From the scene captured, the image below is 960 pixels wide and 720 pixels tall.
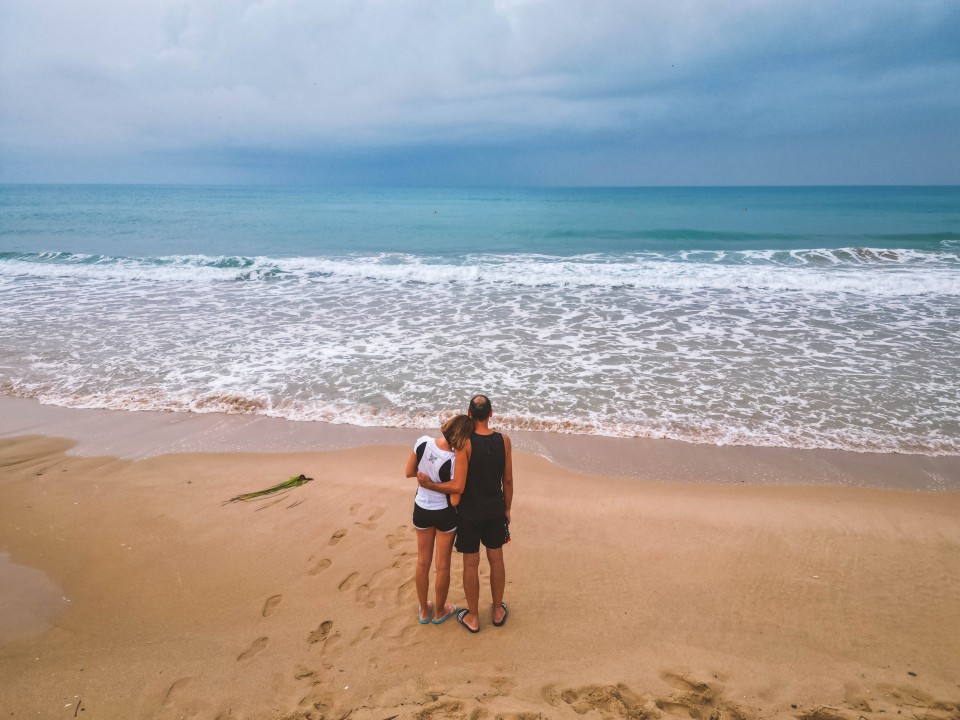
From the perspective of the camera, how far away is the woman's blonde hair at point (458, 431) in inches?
132

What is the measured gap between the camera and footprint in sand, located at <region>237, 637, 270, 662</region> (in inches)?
141

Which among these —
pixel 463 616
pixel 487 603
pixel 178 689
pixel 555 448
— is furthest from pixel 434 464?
pixel 555 448

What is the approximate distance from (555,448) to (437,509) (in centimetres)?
348

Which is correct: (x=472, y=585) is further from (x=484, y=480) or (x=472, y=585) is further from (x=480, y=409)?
(x=480, y=409)

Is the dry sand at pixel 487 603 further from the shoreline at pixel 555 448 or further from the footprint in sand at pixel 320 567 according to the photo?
the shoreline at pixel 555 448

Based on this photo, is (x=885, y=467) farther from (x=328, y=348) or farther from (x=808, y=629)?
(x=328, y=348)

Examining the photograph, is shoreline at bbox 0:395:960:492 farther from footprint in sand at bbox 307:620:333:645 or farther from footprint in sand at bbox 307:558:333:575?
footprint in sand at bbox 307:620:333:645

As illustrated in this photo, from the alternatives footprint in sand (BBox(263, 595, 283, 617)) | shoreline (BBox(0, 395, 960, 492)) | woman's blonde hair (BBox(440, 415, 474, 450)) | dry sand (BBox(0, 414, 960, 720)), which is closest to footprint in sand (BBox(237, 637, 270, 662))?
dry sand (BBox(0, 414, 960, 720))

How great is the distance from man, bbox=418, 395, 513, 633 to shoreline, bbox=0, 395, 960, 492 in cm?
282

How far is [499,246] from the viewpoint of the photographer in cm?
2830

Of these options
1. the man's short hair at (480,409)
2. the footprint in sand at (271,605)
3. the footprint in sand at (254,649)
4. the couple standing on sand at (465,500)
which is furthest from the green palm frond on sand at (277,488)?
the man's short hair at (480,409)

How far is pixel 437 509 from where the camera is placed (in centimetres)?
357

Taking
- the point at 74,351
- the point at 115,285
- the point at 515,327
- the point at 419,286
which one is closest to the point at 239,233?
the point at 115,285

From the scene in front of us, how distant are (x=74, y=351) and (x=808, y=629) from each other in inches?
502
